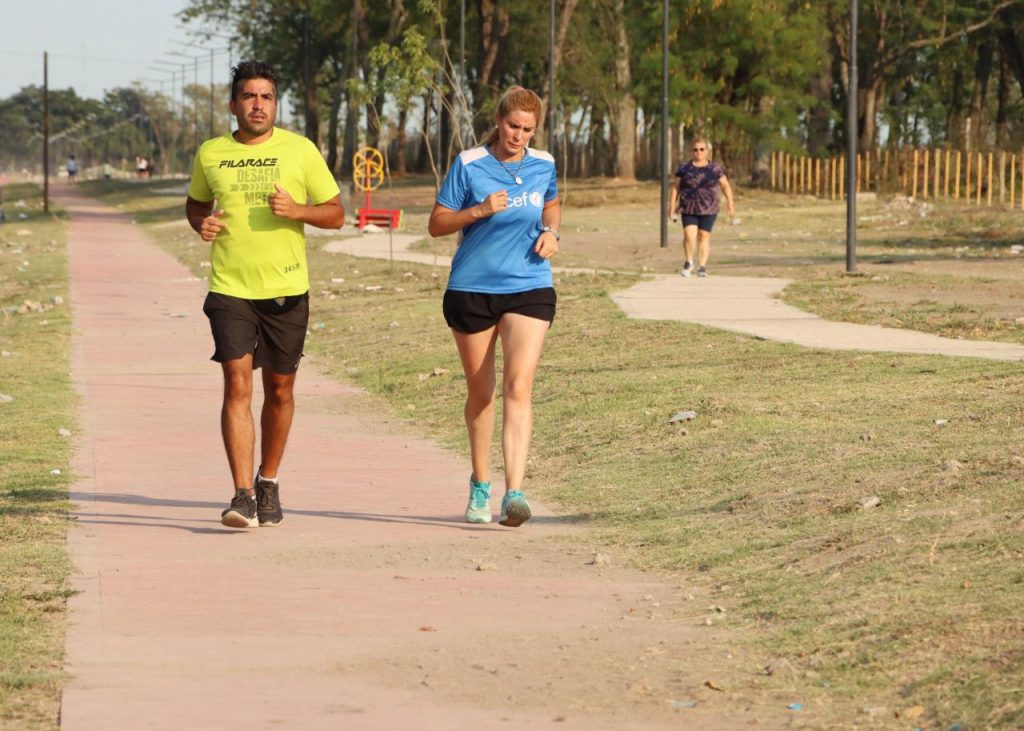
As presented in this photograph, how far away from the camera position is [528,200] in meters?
8.11

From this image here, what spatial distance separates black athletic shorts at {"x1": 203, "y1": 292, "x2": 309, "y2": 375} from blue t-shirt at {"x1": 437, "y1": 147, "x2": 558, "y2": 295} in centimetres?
69

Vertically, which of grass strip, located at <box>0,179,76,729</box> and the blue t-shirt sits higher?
the blue t-shirt

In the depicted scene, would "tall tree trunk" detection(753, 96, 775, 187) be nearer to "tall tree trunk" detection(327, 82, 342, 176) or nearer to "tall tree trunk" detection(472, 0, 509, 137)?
"tall tree trunk" detection(472, 0, 509, 137)

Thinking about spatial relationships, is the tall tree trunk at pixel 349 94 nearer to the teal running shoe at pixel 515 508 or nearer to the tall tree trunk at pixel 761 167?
the tall tree trunk at pixel 761 167

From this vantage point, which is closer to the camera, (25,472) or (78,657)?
(78,657)

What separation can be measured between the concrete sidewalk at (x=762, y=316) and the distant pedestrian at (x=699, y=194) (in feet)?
1.81

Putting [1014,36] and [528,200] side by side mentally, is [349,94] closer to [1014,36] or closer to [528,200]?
[1014,36]

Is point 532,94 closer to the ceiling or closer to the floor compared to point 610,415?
closer to the ceiling

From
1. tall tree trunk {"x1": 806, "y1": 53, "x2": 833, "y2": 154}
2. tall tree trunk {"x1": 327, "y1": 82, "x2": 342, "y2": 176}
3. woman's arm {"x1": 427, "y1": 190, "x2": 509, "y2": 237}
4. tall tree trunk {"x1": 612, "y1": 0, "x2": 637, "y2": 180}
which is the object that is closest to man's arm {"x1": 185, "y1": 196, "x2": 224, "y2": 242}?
woman's arm {"x1": 427, "y1": 190, "x2": 509, "y2": 237}

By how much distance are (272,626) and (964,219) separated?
31759 millimetres

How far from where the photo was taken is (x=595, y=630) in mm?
6379

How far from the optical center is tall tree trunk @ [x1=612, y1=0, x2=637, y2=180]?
2391 inches

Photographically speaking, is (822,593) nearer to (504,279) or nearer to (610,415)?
(504,279)

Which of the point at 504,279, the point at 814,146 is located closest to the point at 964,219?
the point at 814,146
